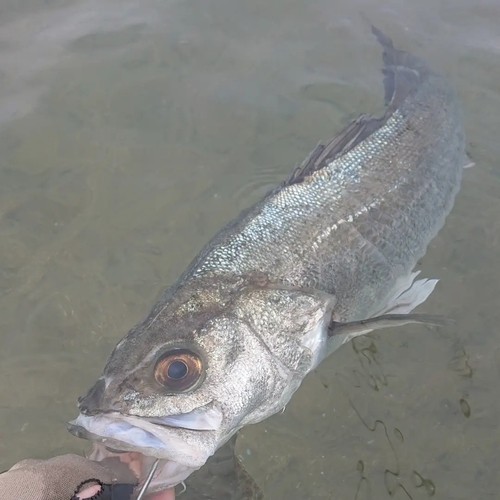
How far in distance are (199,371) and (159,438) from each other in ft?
1.07

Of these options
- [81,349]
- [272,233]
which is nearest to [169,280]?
[81,349]

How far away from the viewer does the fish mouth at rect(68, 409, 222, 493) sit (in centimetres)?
203

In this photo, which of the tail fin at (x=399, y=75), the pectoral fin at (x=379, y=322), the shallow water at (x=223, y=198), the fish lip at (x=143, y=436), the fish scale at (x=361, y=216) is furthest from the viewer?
the tail fin at (x=399, y=75)

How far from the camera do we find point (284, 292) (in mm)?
2594

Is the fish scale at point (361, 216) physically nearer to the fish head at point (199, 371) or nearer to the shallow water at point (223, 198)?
the fish head at point (199, 371)

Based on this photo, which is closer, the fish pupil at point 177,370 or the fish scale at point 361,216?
the fish pupil at point 177,370

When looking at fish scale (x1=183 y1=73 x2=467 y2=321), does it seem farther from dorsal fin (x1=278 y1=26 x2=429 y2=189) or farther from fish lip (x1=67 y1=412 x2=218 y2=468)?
fish lip (x1=67 y1=412 x2=218 y2=468)

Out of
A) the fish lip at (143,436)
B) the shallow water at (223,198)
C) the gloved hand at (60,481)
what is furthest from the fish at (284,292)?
the shallow water at (223,198)

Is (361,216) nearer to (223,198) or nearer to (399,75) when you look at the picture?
(399,75)

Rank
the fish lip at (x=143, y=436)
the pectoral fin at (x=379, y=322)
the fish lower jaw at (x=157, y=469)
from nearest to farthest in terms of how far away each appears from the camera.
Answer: the fish lip at (x=143, y=436), the fish lower jaw at (x=157, y=469), the pectoral fin at (x=379, y=322)

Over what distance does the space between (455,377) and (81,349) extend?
2.64m

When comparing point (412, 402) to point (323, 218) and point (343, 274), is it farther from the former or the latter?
point (323, 218)

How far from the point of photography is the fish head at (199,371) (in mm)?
2074

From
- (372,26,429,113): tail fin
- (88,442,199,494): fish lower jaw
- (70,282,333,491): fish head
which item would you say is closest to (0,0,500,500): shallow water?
(372,26,429,113): tail fin
